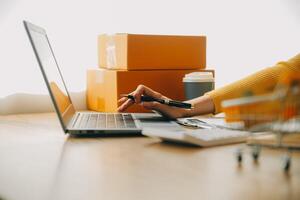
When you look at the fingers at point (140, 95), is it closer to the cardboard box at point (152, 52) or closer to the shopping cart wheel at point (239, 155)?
the cardboard box at point (152, 52)

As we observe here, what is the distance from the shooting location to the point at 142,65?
5.78ft

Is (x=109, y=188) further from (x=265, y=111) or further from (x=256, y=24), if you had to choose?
(x=256, y=24)

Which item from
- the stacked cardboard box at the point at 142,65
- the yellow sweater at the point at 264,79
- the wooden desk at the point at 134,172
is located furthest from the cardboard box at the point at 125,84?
the wooden desk at the point at 134,172

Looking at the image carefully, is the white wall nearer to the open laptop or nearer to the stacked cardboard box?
the stacked cardboard box

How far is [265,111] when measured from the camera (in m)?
0.61

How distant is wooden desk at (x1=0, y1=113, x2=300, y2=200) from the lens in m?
0.62

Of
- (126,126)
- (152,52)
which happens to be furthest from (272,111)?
(152,52)

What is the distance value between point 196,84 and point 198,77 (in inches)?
1.2

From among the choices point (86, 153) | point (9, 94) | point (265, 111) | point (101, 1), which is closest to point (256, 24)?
point (101, 1)

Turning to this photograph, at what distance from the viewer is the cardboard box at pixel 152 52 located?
1744 millimetres

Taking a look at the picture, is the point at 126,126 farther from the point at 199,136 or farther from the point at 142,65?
the point at 142,65

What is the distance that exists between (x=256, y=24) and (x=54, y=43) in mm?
1125

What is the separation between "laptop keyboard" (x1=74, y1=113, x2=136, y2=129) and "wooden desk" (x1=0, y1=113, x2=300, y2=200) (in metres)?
0.10

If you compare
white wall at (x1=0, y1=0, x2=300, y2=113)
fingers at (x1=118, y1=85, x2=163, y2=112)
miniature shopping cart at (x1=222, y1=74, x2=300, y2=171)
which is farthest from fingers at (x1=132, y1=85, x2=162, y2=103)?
miniature shopping cart at (x1=222, y1=74, x2=300, y2=171)
